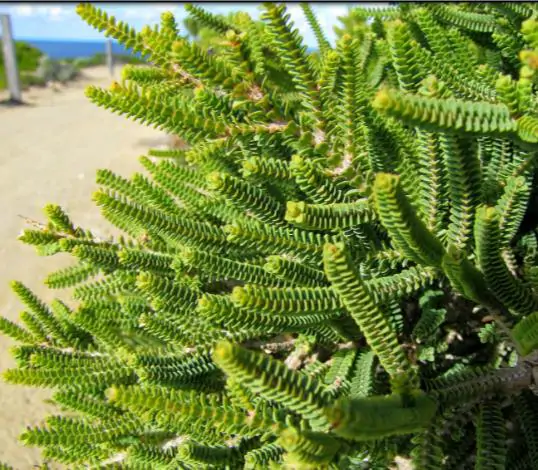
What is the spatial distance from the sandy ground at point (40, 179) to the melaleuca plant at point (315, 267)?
499 mm

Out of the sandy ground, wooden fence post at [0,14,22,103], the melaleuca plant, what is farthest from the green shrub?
the melaleuca plant

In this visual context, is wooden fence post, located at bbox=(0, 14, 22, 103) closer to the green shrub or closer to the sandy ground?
the sandy ground

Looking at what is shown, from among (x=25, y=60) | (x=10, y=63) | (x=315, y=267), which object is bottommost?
(x=25, y=60)

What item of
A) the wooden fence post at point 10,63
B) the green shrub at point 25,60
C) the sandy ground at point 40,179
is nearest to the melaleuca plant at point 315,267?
the sandy ground at point 40,179

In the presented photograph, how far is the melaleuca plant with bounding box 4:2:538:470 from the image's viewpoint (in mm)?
586

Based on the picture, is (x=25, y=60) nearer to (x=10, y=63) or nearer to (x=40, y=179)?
(x=10, y=63)

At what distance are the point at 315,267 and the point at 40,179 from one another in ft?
16.8

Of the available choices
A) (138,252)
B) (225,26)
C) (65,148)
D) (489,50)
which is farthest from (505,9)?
(65,148)

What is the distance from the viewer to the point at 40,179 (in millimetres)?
5363

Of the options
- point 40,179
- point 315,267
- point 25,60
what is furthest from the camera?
point 25,60

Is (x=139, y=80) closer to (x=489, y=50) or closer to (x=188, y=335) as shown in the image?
(x=188, y=335)

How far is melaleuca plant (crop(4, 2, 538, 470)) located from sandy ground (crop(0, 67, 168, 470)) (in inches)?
19.7

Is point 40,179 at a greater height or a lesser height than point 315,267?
lesser

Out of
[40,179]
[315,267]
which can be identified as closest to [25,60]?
[40,179]
